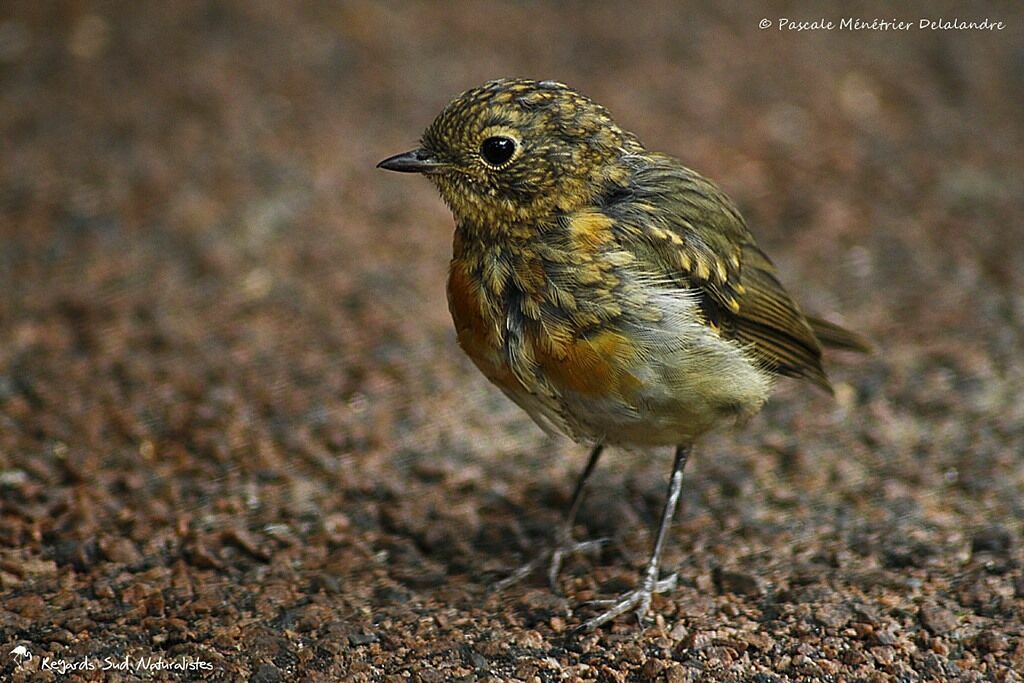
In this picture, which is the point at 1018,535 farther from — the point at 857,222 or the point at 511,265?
the point at 857,222

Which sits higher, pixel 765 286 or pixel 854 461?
pixel 765 286

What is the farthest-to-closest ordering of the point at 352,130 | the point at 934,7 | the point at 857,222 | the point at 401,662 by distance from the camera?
the point at 934,7 → the point at 352,130 → the point at 857,222 → the point at 401,662

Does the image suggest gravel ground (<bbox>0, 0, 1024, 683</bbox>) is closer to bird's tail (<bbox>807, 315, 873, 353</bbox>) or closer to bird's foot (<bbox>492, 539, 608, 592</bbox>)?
bird's foot (<bbox>492, 539, 608, 592</bbox>)

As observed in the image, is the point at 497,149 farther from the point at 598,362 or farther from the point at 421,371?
the point at 421,371

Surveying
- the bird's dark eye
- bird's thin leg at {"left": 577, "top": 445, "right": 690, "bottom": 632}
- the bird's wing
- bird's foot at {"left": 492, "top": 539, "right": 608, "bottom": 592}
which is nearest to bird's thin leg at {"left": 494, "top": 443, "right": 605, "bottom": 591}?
bird's foot at {"left": 492, "top": 539, "right": 608, "bottom": 592}

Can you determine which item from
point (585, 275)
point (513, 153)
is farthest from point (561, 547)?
point (513, 153)

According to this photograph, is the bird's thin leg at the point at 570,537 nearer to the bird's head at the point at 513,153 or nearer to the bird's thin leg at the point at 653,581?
the bird's thin leg at the point at 653,581

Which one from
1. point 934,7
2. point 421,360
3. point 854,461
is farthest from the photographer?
point 934,7

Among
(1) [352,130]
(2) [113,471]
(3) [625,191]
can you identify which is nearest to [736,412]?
(3) [625,191]
